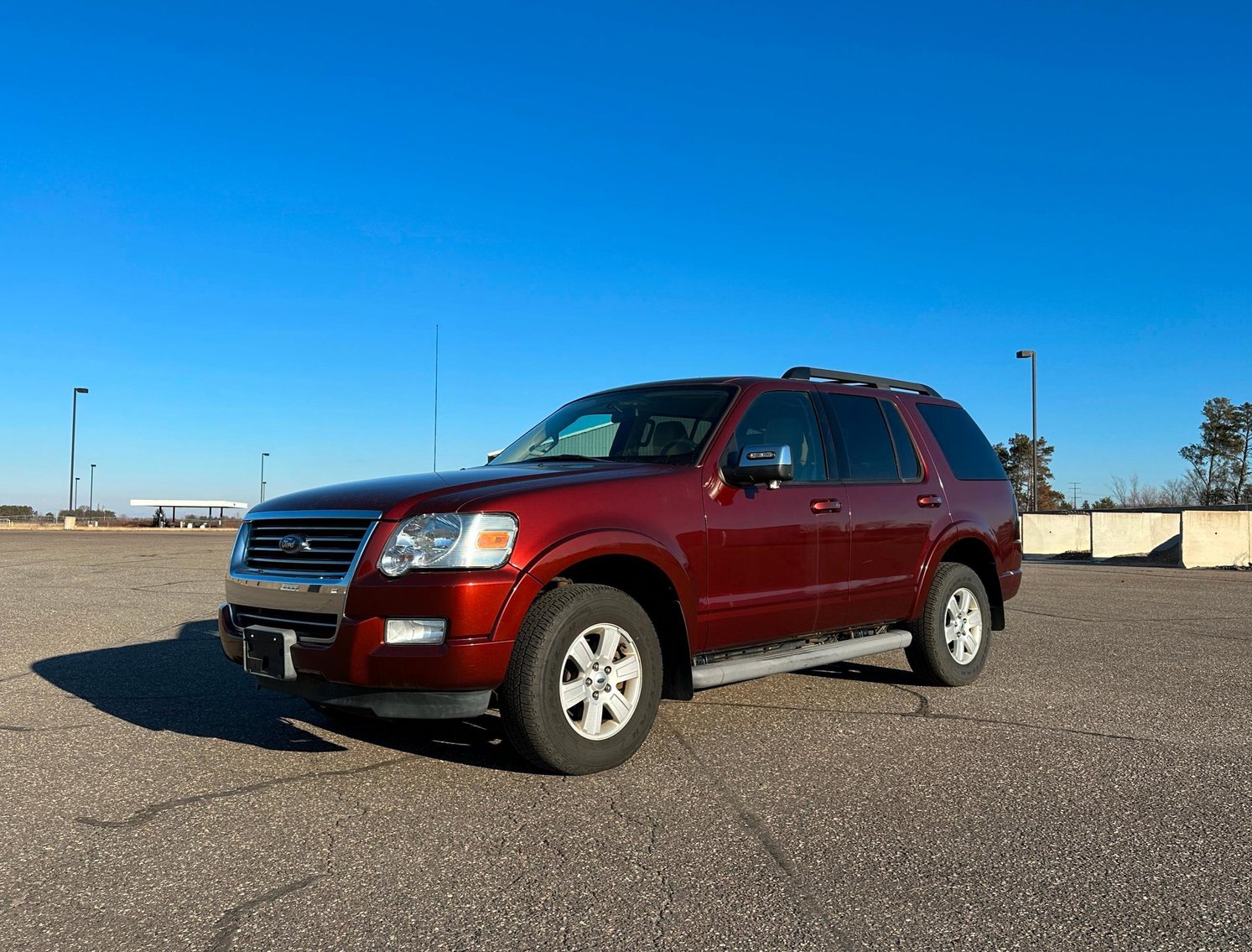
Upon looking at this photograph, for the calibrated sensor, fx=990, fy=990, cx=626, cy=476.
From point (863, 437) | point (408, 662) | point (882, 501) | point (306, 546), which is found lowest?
point (408, 662)

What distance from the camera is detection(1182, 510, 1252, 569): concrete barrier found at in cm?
2180

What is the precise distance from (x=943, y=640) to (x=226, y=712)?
14.7 feet

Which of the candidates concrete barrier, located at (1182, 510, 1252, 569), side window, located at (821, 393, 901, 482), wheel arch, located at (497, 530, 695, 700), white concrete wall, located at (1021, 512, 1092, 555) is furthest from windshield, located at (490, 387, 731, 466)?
white concrete wall, located at (1021, 512, 1092, 555)

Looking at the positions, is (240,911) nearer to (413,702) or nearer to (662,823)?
(413,702)

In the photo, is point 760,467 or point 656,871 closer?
point 656,871

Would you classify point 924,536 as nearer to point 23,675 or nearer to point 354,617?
point 354,617

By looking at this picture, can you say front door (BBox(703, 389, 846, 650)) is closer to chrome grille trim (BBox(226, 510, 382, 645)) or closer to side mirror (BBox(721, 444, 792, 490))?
side mirror (BBox(721, 444, 792, 490))

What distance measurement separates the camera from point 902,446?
21.5ft

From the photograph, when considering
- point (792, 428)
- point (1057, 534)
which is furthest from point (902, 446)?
point (1057, 534)

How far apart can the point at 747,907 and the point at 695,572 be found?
209cm

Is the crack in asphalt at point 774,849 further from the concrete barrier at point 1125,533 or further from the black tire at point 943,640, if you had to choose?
the concrete barrier at point 1125,533

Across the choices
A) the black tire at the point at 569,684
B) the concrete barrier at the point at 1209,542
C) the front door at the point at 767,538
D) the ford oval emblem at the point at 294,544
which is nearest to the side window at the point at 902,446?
the front door at the point at 767,538

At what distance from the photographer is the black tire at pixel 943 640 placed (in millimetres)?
6410

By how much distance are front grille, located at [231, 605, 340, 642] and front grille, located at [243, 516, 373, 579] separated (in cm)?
17
